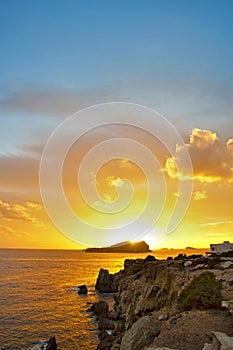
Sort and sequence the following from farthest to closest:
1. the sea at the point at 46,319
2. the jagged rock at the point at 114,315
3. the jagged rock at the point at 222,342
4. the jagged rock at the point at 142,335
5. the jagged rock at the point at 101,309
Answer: the jagged rock at the point at 101,309, the jagged rock at the point at 114,315, the sea at the point at 46,319, the jagged rock at the point at 142,335, the jagged rock at the point at 222,342

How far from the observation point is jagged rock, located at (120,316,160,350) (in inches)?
581

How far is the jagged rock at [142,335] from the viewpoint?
581 inches

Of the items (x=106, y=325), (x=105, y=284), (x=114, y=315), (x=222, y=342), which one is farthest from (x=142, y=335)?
(x=105, y=284)

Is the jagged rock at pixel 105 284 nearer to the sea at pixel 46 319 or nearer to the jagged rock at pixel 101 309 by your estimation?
the sea at pixel 46 319

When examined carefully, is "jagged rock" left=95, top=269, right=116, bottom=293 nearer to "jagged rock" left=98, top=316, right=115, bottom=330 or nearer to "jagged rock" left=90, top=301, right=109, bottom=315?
"jagged rock" left=90, top=301, right=109, bottom=315

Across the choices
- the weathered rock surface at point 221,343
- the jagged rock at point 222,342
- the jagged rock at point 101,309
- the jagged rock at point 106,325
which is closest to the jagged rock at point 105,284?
the jagged rock at point 101,309

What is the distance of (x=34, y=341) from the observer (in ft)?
105

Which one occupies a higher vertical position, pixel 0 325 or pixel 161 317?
pixel 161 317

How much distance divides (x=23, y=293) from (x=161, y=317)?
173 feet

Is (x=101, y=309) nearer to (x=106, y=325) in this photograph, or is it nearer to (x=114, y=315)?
(x=114, y=315)

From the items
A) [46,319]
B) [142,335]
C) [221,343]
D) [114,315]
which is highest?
[221,343]

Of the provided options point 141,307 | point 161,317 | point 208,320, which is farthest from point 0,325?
point 208,320

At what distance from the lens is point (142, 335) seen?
49.9ft

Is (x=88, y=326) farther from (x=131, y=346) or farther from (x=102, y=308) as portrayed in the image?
(x=131, y=346)
